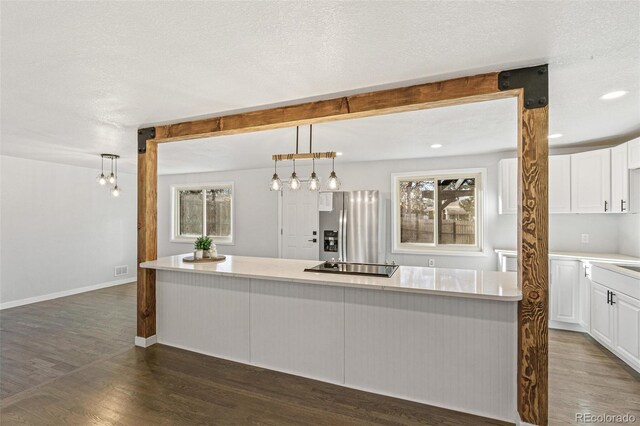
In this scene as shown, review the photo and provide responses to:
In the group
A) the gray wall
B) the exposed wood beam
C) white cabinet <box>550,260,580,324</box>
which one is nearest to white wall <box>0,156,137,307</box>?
the gray wall

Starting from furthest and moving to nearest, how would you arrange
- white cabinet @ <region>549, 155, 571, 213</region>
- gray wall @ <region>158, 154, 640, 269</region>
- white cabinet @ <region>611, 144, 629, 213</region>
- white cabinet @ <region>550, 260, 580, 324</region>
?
gray wall @ <region>158, 154, 640, 269</region>, white cabinet @ <region>549, 155, 571, 213</region>, white cabinet @ <region>550, 260, 580, 324</region>, white cabinet @ <region>611, 144, 629, 213</region>

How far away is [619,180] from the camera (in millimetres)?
3580

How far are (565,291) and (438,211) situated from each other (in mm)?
1890

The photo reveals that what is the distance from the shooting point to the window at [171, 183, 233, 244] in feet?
21.5

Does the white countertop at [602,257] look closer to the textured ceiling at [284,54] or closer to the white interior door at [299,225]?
the textured ceiling at [284,54]

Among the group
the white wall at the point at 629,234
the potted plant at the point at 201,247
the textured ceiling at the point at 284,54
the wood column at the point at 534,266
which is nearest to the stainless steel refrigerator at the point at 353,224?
the textured ceiling at the point at 284,54

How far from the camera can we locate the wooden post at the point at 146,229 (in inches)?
135

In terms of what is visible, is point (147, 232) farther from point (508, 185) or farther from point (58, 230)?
point (508, 185)

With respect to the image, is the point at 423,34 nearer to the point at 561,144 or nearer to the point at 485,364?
the point at 485,364

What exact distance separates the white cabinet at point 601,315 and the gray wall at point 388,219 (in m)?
0.93

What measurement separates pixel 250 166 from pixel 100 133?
2.64 meters

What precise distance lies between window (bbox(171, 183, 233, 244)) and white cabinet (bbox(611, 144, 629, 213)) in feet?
19.4

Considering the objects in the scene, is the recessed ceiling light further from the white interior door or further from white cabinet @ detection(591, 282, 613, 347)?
the white interior door

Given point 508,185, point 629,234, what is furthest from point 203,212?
point 629,234
